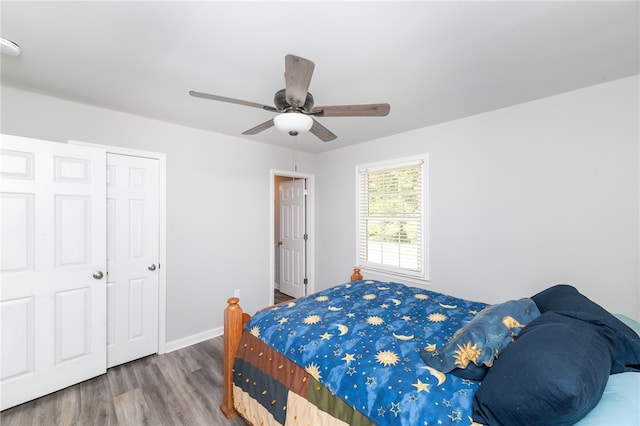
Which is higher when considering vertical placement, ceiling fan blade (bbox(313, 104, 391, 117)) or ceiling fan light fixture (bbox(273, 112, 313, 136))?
ceiling fan blade (bbox(313, 104, 391, 117))

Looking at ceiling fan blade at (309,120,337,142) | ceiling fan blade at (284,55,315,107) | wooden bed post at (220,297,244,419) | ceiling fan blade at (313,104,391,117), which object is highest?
ceiling fan blade at (284,55,315,107)

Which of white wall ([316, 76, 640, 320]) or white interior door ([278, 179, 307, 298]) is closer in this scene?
white wall ([316, 76, 640, 320])

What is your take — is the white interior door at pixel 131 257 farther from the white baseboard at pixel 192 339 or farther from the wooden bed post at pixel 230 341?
the wooden bed post at pixel 230 341

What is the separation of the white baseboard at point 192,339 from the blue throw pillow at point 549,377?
301 cm

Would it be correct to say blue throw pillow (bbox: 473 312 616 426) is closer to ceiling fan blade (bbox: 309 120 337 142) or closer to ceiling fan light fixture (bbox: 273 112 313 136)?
ceiling fan light fixture (bbox: 273 112 313 136)

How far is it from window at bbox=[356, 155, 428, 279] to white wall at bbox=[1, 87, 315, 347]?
133 centimetres

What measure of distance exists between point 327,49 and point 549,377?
1862 millimetres

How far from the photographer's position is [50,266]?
2168 mm

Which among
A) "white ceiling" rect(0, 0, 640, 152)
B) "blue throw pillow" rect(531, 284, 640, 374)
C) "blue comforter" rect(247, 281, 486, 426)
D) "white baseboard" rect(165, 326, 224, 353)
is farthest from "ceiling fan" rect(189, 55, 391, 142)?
"white baseboard" rect(165, 326, 224, 353)

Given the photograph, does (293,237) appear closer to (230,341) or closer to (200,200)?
(200,200)

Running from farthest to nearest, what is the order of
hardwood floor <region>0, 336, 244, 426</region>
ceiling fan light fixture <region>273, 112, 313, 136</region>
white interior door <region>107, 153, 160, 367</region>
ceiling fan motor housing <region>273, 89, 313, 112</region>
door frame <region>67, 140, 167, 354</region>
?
door frame <region>67, 140, 167, 354</region>, white interior door <region>107, 153, 160, 367</region>, hardwood floor <region>0, 336, 244, 426</region>, ceiling fan motor housing <region>273, 89, 313, 112</region>, ceiling fan light fixture <region>273, 112, 313, 136</region>

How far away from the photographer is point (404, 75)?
196 centimetres

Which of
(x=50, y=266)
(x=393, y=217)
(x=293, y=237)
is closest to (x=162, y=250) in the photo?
(x=50, y=266)

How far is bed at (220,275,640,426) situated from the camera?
0.92 metres
